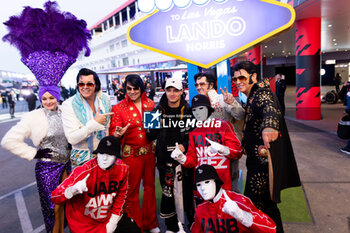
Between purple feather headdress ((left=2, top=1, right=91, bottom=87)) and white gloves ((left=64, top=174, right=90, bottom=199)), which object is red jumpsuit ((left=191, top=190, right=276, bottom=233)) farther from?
purple feather headdress ((left=2, top=1, right=91, bottom=87))

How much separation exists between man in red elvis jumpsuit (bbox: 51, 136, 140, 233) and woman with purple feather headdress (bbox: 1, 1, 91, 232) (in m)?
0.55

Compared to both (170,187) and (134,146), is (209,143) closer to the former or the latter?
(170,187)

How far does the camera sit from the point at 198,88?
327cm

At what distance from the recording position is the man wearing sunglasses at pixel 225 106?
2.69m

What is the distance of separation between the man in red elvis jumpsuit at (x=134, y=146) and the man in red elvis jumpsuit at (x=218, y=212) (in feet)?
3.62

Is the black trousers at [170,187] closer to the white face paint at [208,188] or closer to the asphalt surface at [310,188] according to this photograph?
the white face paint at [208,188]

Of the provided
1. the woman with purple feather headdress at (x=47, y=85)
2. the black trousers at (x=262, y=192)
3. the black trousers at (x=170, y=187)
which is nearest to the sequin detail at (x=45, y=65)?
the woman with purple feather headdress at (x=47, y=85)

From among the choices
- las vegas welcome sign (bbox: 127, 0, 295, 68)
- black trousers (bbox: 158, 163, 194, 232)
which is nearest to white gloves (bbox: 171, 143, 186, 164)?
black trousers (bbox: 158, 163, 194, 232)

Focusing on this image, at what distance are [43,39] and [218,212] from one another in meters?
2.51

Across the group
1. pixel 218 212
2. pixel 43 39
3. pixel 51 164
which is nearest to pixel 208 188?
pixel 218 212

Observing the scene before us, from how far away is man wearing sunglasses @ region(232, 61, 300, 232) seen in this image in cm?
197

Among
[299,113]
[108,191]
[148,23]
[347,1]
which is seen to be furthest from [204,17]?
[299,113]

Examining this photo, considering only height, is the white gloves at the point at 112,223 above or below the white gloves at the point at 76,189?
below

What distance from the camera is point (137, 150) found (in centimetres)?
277
